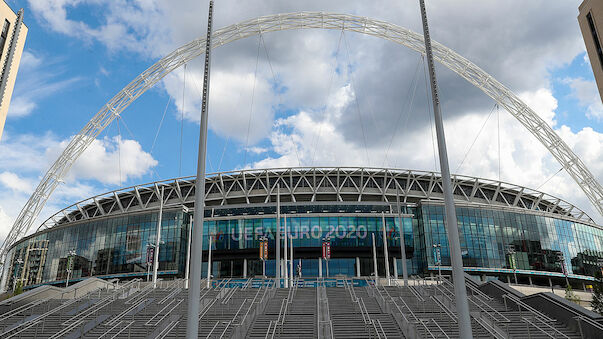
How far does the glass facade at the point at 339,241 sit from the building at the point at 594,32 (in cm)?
4061

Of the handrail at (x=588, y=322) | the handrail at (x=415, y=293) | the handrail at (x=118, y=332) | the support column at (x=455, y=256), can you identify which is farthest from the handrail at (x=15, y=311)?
the handrail at (x=588, y=322)

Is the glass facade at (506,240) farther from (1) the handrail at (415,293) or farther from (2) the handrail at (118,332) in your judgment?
(2) the handrail at (118,332)

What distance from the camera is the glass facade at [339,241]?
6544 centimetres

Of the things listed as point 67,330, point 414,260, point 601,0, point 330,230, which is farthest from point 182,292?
point 414,260

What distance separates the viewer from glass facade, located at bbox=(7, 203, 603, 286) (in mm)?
65438

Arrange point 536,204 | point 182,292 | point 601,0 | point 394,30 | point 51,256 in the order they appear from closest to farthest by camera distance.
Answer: point 601,0 < point 182,292 < point 394,30 < point 51,256 < point 536,204

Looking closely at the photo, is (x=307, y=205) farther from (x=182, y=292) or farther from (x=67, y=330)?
(x=67, y=330)

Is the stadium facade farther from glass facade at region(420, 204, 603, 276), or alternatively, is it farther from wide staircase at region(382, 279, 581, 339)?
wide staircase at region(382, 279, 581, 339)

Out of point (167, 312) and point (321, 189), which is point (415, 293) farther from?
point (321, 189)

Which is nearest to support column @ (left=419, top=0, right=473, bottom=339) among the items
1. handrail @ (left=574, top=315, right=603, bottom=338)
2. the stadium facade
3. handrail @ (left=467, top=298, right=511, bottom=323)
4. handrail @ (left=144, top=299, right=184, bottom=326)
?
handrail @ (left=574, top=315, right=603, bottom=338)

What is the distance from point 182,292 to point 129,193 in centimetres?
5885

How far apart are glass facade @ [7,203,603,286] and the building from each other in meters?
40.6

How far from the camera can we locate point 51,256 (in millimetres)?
76000

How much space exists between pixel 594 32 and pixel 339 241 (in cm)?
4577
